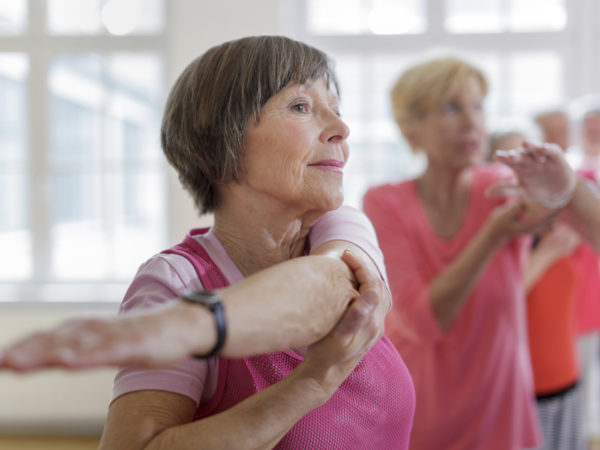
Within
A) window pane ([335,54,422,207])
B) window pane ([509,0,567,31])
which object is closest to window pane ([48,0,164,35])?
window pane ([335,54,422,207])

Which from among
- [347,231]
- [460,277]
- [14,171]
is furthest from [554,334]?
[14,171]

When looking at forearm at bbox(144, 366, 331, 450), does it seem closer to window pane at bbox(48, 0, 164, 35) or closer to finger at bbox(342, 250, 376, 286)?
finger at bbox(342, 250, 376, 286)

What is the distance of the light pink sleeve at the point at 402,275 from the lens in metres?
1.53

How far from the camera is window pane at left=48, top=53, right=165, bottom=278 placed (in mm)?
3885

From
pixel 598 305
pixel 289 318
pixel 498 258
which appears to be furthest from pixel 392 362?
pixel 598 305

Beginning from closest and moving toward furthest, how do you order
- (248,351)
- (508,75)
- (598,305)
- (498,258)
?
(248,351) → (498,258) → (598,305) → (508,75)

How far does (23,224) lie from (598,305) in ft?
11.5

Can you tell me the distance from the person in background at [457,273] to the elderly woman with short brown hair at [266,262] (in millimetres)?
625

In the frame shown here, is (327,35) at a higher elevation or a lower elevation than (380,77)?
higher

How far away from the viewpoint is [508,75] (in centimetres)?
369

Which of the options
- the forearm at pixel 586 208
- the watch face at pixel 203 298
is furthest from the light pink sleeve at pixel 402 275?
the watch face at pixel 203 298

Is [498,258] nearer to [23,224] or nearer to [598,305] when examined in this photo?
[598,305]

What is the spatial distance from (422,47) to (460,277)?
102 inches

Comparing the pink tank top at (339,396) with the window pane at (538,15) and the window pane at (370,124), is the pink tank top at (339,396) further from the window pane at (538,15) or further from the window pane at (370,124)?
the window pane at (538,15)
